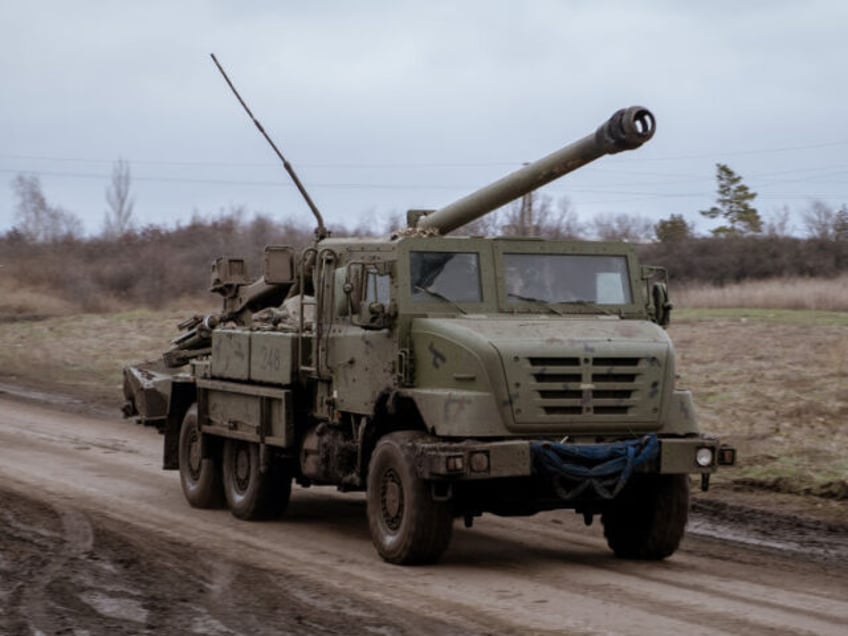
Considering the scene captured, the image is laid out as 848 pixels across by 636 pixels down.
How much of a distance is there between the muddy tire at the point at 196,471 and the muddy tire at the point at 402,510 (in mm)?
3712

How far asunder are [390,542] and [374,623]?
2203 mm

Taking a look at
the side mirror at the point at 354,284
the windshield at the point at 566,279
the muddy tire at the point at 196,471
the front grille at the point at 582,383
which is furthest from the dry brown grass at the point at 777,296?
the front grille at the point at 582,383

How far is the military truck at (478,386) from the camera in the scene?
36.9 feet

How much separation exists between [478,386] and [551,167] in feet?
8.26

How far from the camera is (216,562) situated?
465 inches

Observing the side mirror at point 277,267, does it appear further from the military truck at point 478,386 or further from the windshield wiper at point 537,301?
the windshield wiper at point 537,301

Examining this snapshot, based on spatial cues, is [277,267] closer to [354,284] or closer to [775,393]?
[354,284]

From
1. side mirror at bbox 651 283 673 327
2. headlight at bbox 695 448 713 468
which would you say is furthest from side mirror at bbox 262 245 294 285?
headlight at bbox 695 448 713 468

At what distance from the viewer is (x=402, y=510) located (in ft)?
37.8

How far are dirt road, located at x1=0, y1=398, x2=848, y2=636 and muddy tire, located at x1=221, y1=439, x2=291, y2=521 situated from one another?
0.18 meters

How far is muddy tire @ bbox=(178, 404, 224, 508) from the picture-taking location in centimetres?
1530

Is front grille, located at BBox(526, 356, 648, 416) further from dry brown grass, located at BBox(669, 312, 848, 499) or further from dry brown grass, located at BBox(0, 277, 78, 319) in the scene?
dry brown grass, located at BBox(0, 277, 78, 319)

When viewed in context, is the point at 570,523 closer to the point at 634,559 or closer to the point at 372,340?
the point at 634,559

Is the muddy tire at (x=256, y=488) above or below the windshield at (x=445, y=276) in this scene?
below
